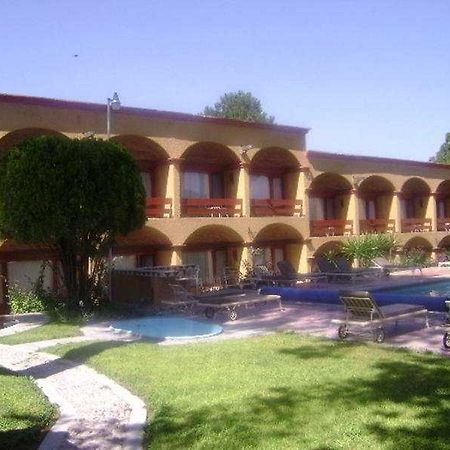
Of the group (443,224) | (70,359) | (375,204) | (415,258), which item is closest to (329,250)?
(415,258)

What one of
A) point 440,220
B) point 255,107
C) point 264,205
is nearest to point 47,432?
point 264,205

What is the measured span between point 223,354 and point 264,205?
16880mm

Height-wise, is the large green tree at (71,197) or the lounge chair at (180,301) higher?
the large green tree at (71,197)

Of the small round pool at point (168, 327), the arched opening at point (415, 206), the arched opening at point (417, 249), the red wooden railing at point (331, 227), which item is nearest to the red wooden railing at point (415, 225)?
the arched opening at point (415, 206)

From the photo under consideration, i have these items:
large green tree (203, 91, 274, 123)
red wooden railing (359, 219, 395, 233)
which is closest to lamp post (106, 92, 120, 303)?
red wooden railing (359, 219, 395, 233)

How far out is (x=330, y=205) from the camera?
32.8m

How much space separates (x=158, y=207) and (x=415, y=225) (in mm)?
19445

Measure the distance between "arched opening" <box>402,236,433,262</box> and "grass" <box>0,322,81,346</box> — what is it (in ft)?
73.3

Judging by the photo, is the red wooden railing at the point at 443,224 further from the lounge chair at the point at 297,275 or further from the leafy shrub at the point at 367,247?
the lounge chair at the point at 297,275

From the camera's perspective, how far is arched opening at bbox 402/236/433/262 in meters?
32.1

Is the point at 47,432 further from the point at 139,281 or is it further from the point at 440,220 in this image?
the point at 440,220

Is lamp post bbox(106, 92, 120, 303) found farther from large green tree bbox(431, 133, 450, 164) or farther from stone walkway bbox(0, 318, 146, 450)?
large green tree bbox(431, 133, 450, 164)

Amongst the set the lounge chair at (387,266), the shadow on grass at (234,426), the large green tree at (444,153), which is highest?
the large green tree at (444,153)

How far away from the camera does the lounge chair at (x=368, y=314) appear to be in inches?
480
